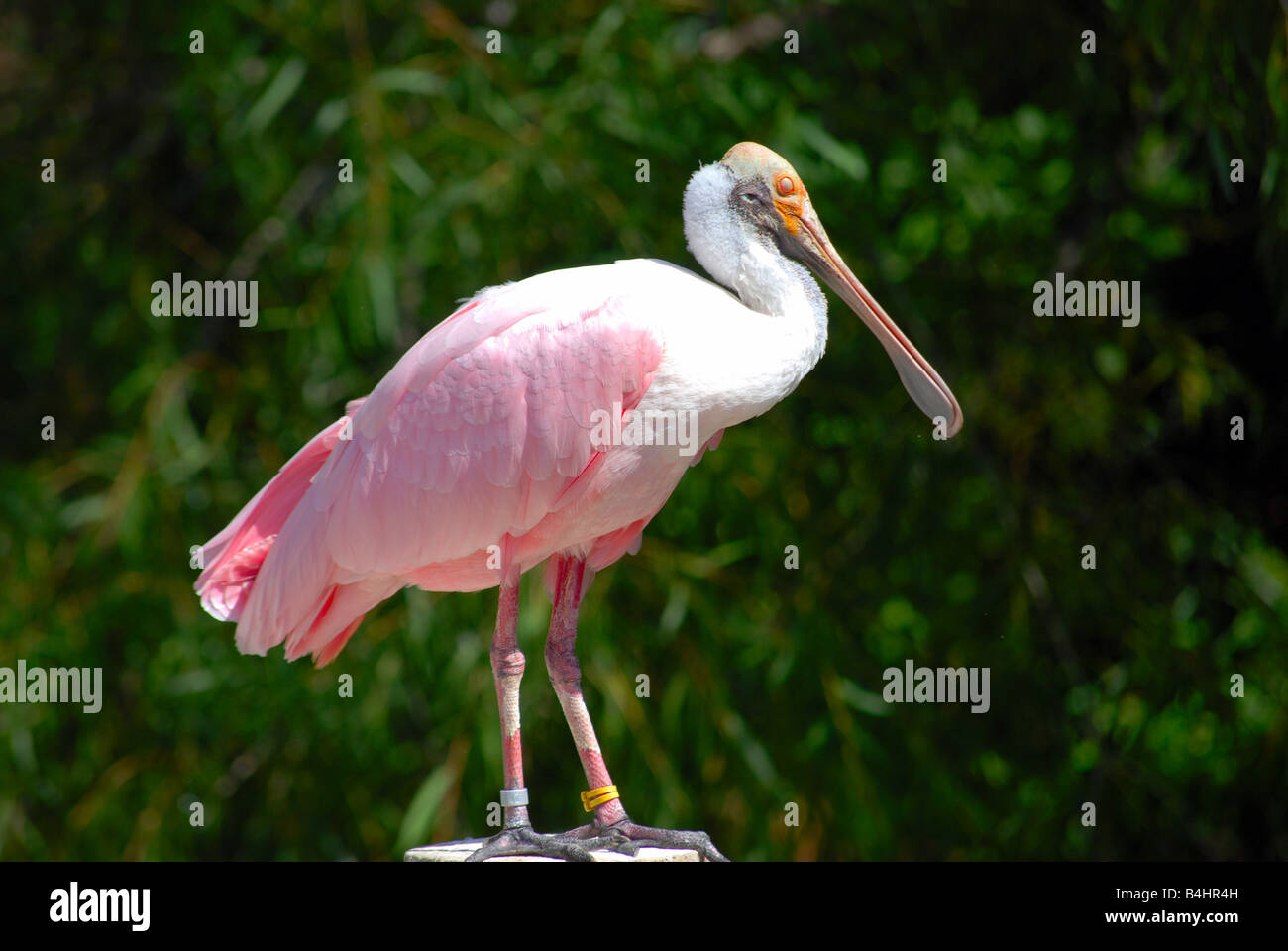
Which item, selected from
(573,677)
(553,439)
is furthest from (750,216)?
(573,677)

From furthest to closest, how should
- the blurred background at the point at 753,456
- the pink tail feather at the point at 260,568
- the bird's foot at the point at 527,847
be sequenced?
the blurred background at the point at 753,456 → the pink tail feather at the point at 260,568 → the bird's foot at the point at 527,847

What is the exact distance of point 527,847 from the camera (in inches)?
129

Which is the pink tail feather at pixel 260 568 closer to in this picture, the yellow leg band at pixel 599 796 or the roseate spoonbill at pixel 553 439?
the roseate spoonbill at pixel 553 439

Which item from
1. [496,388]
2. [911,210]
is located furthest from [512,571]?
[911,210]

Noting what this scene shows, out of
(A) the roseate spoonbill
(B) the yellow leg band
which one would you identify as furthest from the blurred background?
(B) the yellow leg band

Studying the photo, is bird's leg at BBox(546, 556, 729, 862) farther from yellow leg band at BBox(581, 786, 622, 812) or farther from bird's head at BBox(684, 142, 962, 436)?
bird's head at BBox(684, 142, 962, 436)

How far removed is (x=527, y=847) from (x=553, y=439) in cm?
79

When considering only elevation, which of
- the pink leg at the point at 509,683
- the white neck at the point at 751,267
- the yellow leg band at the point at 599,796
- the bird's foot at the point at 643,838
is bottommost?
the bird's foot at the point at 643,838

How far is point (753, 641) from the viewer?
5.23 meters

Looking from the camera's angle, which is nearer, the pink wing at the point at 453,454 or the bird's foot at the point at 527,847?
the bird's foot at the point at 527,847

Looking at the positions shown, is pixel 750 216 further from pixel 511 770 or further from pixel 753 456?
pixel 753 456

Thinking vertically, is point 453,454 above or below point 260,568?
above

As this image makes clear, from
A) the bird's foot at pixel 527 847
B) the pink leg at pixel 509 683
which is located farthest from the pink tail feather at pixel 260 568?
the bird's foot at pixel 527 847

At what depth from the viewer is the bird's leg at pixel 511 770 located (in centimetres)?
325
